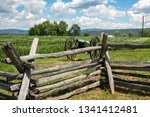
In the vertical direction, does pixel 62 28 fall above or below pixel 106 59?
below

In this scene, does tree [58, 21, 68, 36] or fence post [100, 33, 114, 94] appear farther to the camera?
tree [58, 21, 68, 36]

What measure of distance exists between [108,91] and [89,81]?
0.68 metres

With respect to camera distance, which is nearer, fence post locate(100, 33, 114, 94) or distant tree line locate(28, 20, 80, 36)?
fence post locate(100, 33, 114, 94)

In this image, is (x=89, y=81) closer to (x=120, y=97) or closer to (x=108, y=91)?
(x=108, y=91)

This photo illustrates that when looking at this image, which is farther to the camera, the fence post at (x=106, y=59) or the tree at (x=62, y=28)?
the tree at (x=62, y=28)

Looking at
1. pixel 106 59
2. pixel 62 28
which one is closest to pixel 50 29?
pixel 62 28

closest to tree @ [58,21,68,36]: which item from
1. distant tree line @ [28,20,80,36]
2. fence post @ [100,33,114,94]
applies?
distant tree line @ [28,20,80,36]

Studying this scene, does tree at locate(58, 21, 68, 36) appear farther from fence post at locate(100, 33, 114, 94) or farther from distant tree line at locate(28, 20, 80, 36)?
fence post at locate(100, 33, 114, 94)

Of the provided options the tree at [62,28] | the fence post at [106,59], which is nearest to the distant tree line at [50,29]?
the tree at [62,28]

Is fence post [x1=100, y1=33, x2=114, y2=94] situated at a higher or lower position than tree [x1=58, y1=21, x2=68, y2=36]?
higher

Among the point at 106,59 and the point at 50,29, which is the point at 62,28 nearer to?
the point at 50,29

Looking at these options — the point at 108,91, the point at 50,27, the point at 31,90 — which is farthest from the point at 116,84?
the point at 50,27

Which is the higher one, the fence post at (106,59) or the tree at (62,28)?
the fence post at (106,59)

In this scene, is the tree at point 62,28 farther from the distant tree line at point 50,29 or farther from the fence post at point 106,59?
the fence post at point 106,59
